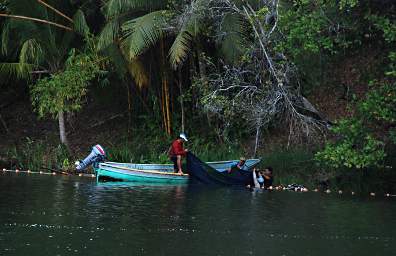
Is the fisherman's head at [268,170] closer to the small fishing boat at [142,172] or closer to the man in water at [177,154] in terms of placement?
the small fishing boat at [142,172]

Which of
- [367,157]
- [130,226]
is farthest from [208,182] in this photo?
[130,226]

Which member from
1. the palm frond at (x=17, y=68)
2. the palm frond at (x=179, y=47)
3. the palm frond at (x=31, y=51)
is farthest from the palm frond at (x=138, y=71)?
the palm frond at (x=17, y=68)

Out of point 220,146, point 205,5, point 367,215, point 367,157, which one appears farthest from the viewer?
point 220,146

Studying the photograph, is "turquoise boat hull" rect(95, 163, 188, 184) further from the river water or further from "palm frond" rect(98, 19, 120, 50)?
"palm frond" rect(98, 19, 120, 50)

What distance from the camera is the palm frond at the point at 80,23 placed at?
28656 millimetres

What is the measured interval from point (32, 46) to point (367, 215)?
14958mm

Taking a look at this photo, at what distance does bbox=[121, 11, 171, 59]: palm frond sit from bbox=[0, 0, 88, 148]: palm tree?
335 cm

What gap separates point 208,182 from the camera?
80.8ft

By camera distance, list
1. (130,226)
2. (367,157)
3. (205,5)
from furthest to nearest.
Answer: (205,5)
(367,157)
(130,226)

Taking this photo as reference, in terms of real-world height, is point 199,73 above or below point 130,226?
above

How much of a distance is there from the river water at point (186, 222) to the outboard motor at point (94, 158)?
3.02m

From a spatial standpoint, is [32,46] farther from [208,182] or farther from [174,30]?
[208,182]

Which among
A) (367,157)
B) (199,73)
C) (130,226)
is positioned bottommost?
(130,226)

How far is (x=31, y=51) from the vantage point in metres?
28.4
